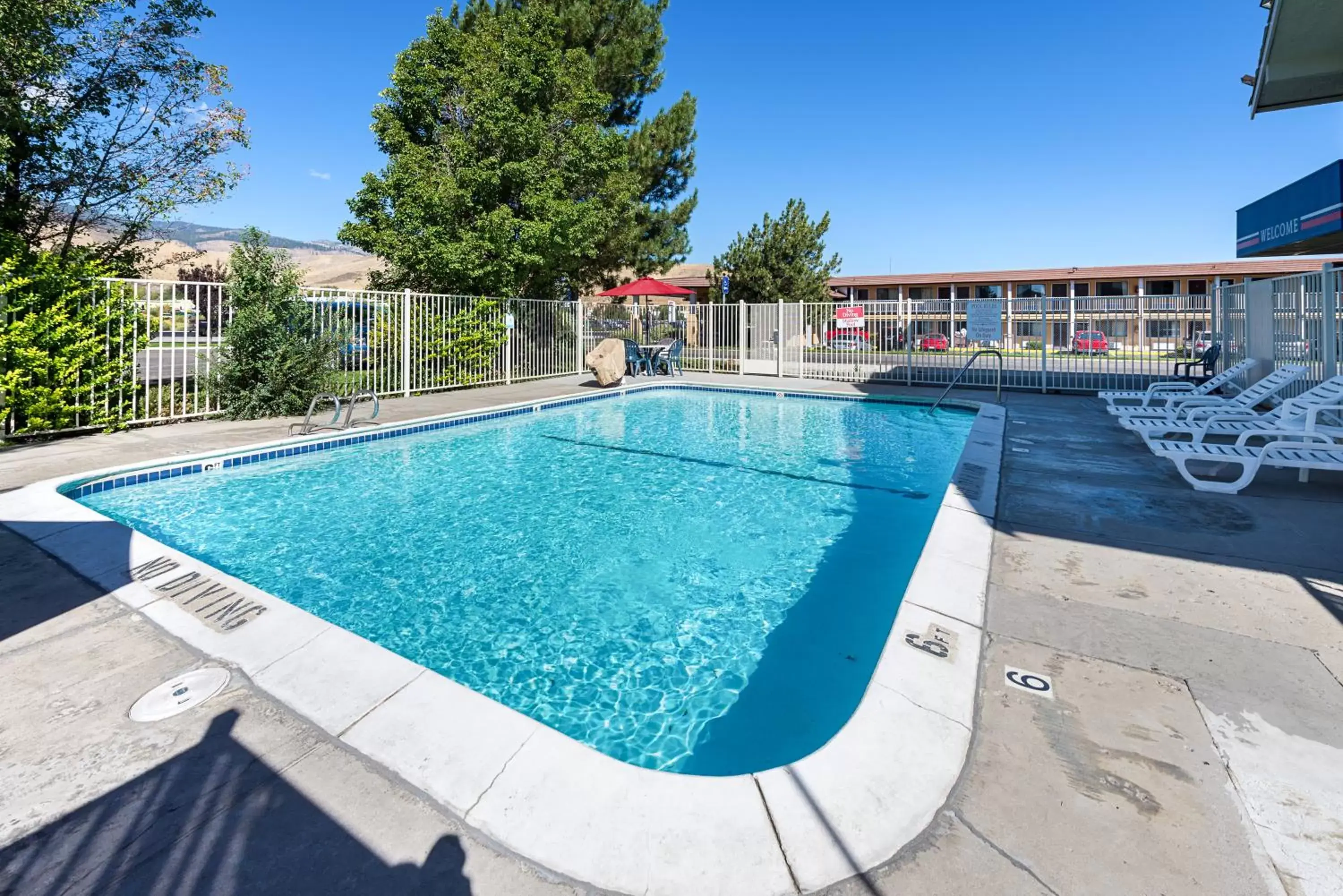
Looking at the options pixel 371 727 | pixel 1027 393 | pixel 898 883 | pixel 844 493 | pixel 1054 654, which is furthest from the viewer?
pixel 1027 393

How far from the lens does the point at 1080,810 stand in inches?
69.4

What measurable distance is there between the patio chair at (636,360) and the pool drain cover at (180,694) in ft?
44.6

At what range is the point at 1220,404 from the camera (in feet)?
24.3

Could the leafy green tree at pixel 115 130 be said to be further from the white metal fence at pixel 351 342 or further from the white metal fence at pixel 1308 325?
the white metal fence at pixel 1308 325

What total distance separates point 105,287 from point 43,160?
3.19 meters

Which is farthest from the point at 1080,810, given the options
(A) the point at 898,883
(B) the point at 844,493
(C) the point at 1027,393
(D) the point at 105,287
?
(C) the point at 1027,393

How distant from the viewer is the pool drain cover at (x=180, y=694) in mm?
2268

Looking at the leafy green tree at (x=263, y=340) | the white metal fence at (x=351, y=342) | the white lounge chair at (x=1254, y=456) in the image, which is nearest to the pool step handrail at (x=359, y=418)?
the white metal fence at (x=351, y=342)

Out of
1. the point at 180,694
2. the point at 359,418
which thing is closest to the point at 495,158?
the point at 359,418

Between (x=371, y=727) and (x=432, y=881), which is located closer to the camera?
(x=432, y=881)

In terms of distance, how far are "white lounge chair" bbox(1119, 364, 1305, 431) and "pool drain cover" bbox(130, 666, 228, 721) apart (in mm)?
7939

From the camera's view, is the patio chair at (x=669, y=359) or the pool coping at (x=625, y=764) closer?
the pool coping at (x=625, y=764)

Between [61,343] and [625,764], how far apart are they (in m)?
8.85

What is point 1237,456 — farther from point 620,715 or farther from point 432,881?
point 432,881
